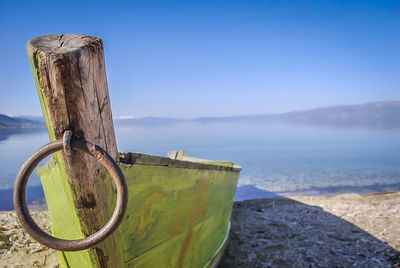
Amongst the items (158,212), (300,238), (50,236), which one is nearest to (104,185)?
(50,236)

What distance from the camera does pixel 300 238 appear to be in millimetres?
5047

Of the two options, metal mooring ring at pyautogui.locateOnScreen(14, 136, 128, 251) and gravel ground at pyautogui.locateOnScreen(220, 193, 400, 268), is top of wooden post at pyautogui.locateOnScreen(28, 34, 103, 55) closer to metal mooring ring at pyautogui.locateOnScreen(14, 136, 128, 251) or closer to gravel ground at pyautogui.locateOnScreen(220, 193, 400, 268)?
metal mooring ring at pyautogui.locateOnScreen(14, 136, 128, 251)

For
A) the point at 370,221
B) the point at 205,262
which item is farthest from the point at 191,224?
the point at 370,221

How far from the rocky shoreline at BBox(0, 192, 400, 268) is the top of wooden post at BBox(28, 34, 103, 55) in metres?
3.43

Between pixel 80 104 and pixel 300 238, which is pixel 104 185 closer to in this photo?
pixel 80 104

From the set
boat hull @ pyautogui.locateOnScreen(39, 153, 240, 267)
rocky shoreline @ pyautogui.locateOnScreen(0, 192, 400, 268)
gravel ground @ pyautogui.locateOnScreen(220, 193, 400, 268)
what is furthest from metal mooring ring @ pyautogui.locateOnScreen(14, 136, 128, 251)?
gravel ground @ pyautogui.locateOnScreen(220, 193, 400, 268)

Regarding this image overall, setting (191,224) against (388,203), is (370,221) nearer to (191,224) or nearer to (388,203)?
(388,203)

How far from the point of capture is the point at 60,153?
128 centimetres

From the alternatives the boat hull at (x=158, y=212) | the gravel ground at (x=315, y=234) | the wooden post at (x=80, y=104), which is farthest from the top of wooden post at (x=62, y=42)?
the gravel ground at (x=315, y=234)

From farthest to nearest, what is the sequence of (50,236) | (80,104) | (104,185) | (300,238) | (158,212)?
(300,238), (158,212), (104,185), (80,104), (50,236)

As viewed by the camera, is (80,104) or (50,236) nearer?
(50,236)

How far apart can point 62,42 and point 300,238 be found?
549 centimetres

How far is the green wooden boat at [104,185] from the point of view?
44.5 inches

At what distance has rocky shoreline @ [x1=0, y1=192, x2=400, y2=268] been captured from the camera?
3.99 m
